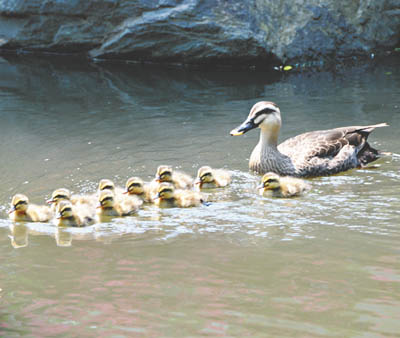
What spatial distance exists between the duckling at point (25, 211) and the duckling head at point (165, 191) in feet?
2.91

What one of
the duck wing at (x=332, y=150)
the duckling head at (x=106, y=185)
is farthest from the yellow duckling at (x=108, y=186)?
the duck wing at (x=332, y=150)

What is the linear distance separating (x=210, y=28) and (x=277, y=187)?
6677mm

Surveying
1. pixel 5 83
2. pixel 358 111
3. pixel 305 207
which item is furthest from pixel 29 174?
pixel 5 83

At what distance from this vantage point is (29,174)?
21.1 feet

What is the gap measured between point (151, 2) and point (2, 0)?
3.04 meters

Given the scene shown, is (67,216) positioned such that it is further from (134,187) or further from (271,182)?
(271,182)

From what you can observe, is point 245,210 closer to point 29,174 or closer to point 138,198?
point 138,198

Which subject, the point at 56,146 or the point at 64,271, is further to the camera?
the point at 56,146

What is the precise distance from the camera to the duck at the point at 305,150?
6.50 metres

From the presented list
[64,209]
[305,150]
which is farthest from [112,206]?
[305,150]

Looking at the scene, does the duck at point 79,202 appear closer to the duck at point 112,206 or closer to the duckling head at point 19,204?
the duck at point 112,206

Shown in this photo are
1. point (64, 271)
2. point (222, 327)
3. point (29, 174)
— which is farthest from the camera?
point (29, 174)

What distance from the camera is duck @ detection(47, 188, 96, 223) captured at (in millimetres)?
5320

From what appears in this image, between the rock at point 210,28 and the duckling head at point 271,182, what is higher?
the rock at point 210,28
